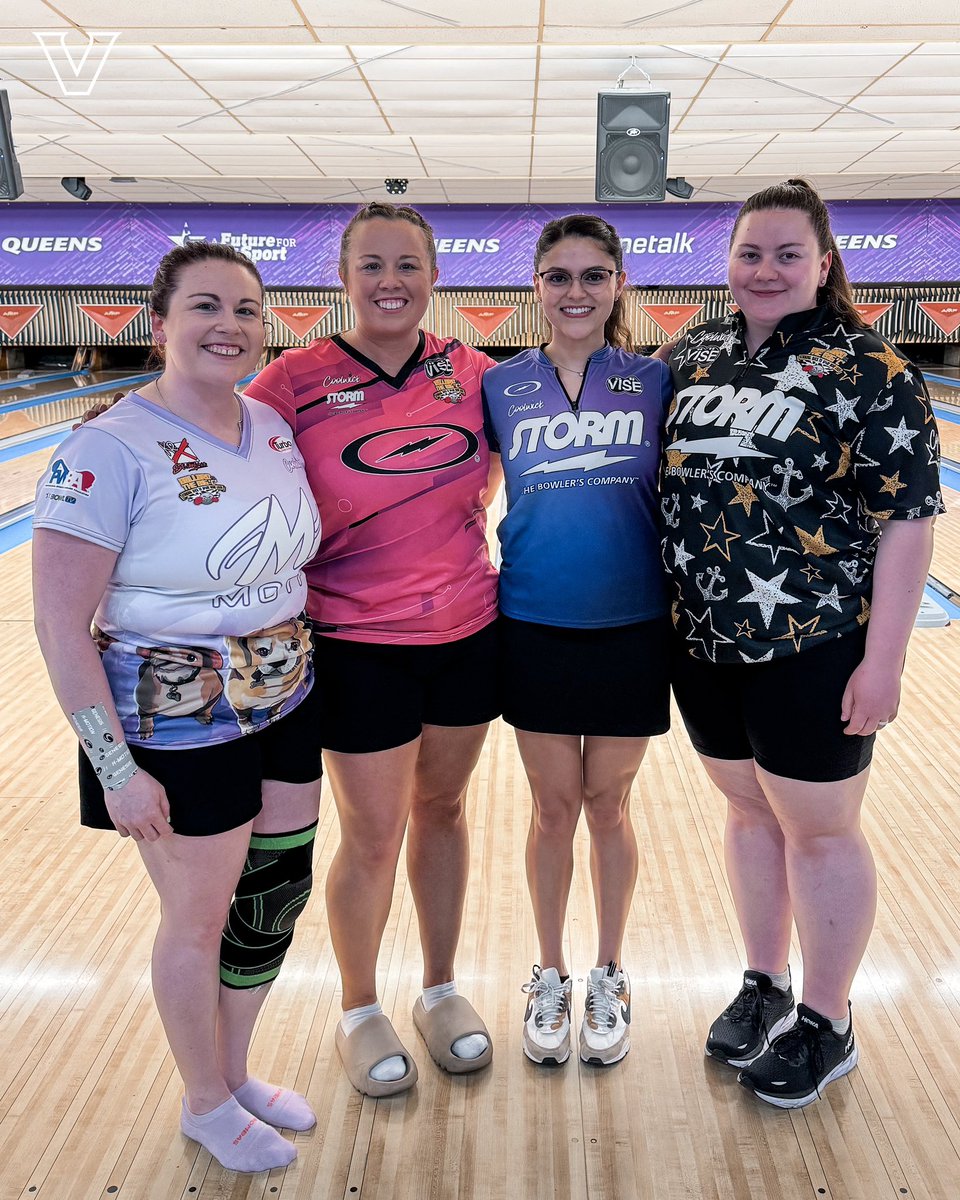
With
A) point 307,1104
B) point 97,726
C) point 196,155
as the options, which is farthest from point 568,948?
point 196,155

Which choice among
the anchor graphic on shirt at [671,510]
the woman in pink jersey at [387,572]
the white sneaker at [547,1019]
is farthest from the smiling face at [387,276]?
the white sneaker at [547,1019]

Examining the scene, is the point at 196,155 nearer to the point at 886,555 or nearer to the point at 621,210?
the point at 621,210

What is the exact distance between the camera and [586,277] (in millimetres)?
1509

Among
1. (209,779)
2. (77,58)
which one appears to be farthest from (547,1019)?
(77,58)

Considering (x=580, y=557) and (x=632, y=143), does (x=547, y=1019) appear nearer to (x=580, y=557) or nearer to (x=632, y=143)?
(x=580, y=557)

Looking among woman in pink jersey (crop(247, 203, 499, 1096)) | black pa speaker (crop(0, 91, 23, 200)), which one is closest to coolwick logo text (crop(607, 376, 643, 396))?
woman in pink jersey (crop(247, 203, 499, 1096))

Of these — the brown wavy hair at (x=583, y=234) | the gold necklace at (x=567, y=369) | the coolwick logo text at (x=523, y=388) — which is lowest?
the coolwick logo text at (x=523, y=388)

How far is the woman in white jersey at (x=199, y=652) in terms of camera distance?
1.18 metres

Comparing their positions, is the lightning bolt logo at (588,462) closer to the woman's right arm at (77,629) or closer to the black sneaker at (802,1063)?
the woman's right arm at (77,629)

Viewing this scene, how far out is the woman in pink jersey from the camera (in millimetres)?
1480

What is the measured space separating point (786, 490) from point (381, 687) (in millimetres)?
622

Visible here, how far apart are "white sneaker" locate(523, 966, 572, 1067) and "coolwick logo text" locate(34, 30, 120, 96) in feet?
13.4

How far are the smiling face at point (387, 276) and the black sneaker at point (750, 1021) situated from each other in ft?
3.76

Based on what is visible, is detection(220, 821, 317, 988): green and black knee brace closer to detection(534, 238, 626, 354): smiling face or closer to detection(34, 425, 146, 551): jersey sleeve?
detection(34, 425, 146, 551): jersey sleeve
